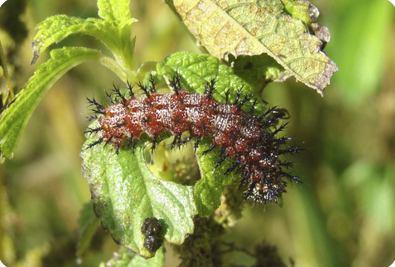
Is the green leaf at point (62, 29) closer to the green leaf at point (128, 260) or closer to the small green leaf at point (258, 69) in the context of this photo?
the small green leaf at point (258, 69)

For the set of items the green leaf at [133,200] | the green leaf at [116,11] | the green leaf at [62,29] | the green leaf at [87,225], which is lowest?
the green leaf at [133,200]

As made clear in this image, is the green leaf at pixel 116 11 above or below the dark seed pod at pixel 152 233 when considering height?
above

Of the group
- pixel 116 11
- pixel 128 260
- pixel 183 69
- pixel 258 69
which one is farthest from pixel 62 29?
pixel 128 260

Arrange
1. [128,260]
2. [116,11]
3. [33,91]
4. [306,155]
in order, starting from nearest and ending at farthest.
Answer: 1. [33,91]
2. [116,11]
3. [128,260]
4. [306,155]

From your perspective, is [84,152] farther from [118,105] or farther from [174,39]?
[174,39]

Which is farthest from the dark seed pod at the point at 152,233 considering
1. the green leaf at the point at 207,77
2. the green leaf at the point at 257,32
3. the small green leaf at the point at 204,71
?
the green leaf at the point at 257,32

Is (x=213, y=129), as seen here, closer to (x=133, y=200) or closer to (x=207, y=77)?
(x=207, y=77)

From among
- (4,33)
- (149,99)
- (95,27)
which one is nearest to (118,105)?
(149,99)
